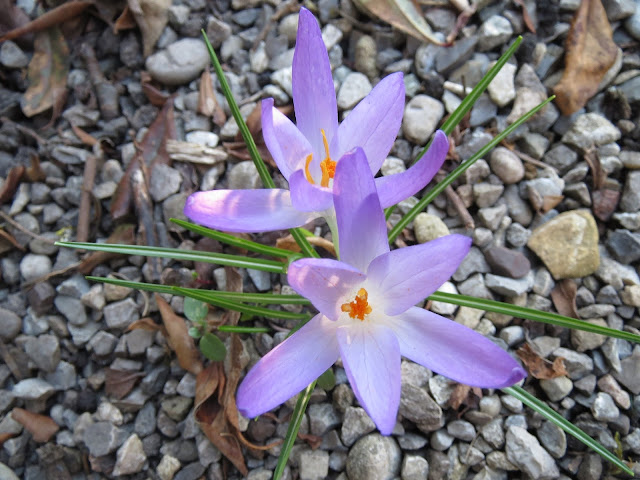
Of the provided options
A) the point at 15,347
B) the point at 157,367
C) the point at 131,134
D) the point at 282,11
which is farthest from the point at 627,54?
the point at 15,347

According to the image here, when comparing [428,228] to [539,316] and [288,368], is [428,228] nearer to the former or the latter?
[539,316]

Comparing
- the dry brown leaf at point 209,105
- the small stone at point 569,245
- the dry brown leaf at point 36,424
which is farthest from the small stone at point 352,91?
the dry brown leaf at point 36,424

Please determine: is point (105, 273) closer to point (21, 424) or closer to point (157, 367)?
point (157, 367)

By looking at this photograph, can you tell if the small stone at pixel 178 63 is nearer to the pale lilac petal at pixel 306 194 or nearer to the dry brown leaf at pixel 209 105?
the dry brown leaf at pixel 209 105

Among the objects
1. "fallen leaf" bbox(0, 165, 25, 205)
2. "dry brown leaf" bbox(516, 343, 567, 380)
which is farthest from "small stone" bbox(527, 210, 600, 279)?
"fallen leaf" bbox(0, 165, 25, 205)

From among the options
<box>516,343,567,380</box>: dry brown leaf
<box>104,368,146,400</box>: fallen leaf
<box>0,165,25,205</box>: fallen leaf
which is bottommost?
<box>104,368,146,400</box>: fallen leaf

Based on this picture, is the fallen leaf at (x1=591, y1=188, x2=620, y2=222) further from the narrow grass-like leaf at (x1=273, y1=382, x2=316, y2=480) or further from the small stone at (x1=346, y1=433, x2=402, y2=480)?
the narrow grass-like leaf at (x1=273, y1=382, x2=316, y2=480)
